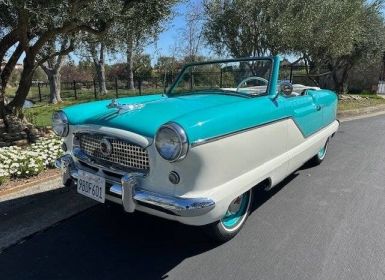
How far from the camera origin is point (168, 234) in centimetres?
352

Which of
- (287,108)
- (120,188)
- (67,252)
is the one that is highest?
(287,108)

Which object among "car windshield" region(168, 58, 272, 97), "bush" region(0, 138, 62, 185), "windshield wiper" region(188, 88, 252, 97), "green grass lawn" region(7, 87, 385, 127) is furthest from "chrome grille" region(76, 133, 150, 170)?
"green grass lawn" region(7, 87, 385, 127)

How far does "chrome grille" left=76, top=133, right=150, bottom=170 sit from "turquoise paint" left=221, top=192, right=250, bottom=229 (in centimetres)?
93

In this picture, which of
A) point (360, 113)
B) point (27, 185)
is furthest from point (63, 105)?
point (27, 185)

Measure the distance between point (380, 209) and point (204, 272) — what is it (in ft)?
7.19

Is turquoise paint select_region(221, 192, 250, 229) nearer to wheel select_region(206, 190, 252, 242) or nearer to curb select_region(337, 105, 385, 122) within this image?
wheel select_region(206, 190, 252, 242)

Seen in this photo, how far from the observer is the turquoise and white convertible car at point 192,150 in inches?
109

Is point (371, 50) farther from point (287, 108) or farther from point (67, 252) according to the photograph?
point (67, 252)

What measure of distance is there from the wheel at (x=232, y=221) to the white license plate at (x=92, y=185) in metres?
0.89

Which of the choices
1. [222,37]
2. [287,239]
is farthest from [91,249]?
[222,37]

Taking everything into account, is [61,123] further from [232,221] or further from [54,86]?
[54,86]

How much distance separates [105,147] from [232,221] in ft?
4.15

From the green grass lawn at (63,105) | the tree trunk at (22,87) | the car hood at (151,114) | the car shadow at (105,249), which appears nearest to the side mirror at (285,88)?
the car hood at (151,114)

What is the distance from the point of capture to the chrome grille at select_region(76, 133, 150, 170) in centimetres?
297
